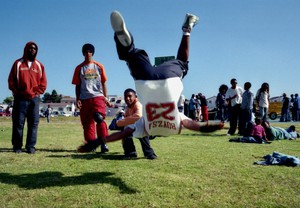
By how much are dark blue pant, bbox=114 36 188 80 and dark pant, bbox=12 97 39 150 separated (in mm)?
3334

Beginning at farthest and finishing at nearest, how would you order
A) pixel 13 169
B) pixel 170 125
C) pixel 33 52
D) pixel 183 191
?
pixel 33 52, pixel 13 169, pixel 170 125, pixel 183 191

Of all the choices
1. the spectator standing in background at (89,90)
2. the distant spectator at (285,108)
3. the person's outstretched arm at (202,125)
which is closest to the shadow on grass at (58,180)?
the person's outstretched arm at (202,125)

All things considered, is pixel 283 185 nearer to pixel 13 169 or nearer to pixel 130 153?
pixel 130 153

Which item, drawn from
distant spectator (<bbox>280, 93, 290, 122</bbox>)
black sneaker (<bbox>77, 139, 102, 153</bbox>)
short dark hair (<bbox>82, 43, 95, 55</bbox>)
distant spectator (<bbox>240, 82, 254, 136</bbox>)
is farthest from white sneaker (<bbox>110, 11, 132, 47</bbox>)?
distant spectator (<bbox>280, 93, 290, 122</bbox>)

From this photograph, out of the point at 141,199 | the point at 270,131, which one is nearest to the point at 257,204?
the point at 141,199

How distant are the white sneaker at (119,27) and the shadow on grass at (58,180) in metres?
2.03

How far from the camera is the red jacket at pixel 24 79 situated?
6.65 m

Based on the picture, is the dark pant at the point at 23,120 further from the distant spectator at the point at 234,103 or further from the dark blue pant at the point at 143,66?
the distant spectator at the point at 234,103

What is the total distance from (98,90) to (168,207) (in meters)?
4.65

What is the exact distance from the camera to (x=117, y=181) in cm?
394

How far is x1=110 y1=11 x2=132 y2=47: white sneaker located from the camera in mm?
4145

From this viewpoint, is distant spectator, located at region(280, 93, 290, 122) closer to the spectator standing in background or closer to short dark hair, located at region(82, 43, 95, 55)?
the spectator standing in background

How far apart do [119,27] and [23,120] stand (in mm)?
3852

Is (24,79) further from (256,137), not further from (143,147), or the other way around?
(256,137)
